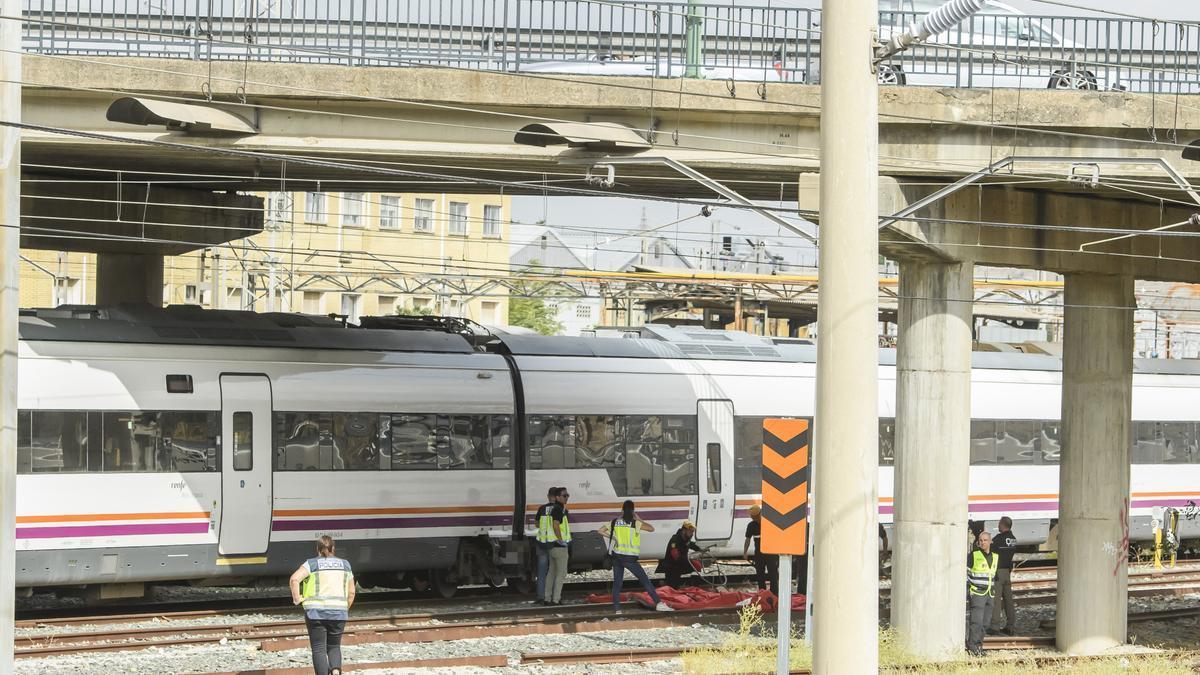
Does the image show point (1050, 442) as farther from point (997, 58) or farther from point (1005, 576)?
point (997, 58)

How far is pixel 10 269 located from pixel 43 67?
19.4 feet

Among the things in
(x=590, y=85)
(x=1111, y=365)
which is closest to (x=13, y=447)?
(x=590, y=85)

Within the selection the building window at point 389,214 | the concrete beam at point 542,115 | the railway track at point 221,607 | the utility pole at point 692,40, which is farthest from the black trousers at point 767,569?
the building window at point 389,214

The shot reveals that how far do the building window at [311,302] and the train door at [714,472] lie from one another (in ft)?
122

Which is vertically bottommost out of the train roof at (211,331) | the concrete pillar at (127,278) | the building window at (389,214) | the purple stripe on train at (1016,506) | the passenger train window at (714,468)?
the purple stripe on train at (1016,506)

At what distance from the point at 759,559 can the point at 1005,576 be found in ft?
10.9

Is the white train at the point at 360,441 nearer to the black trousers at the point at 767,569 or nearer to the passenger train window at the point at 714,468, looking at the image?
the passenger train window at the point at 714,468

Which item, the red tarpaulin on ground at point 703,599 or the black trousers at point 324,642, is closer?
the black trousers at point 324,642

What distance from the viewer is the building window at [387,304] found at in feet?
201

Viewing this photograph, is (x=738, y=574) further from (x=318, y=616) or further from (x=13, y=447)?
(x=13, y=447)

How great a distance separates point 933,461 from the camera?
62.6ft

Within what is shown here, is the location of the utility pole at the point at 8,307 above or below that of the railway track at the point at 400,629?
above

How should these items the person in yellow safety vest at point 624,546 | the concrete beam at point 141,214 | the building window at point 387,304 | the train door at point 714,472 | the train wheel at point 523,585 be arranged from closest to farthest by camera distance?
the person in yellow safety vest at point 624,546
the train wheel at point 523,585
the train door at point 714,472
the concrete beam at point 141,214
the building window at point 387,304

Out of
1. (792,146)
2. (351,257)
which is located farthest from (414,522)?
(351,257)
